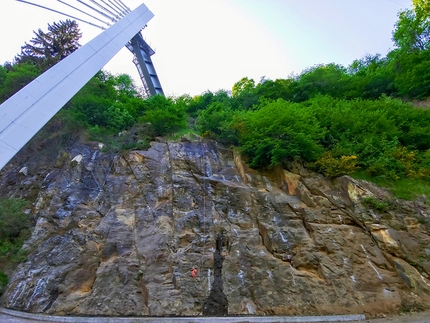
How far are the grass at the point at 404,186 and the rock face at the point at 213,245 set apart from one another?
490mm

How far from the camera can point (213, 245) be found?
9.14 metres

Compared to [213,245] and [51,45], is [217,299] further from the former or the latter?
[51,45]

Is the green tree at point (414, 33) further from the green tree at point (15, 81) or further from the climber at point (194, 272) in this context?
the green tree at point (15, 81)

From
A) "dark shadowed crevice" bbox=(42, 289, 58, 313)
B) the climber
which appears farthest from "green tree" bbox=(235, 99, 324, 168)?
"dark shadowed crevice" bbox=(42, 289, 58, 313)

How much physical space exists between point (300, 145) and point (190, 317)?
8692mm

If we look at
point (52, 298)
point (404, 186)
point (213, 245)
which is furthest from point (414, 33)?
point (52, 298)

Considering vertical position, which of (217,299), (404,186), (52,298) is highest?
(404,186)

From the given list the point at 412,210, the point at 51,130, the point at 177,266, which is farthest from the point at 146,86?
the point at 412,210

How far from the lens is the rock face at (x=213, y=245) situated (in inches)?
303

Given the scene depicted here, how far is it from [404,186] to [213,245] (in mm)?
8528

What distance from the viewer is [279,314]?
746 centimetres

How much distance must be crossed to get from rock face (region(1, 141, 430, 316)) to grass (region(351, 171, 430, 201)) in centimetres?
49

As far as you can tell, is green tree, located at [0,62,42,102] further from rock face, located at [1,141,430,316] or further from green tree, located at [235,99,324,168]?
green tree, located at [235,99,324,168]

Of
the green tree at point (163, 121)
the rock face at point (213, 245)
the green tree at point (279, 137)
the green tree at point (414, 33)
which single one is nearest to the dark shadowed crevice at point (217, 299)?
the rock face at point (213, 245)
